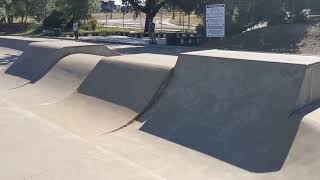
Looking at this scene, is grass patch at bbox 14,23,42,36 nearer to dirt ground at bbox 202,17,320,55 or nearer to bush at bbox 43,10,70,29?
bush at bbox 43,10,70,29

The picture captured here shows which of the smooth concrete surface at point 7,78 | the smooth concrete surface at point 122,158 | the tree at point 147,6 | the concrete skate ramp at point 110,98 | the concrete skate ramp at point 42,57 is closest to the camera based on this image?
the smooth concrete surface at point 122,158

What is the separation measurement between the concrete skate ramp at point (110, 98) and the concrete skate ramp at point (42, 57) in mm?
3929

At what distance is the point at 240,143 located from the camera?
23.8 ft

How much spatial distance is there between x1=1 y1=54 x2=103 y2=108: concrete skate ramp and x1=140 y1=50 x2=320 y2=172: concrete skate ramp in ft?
13.3

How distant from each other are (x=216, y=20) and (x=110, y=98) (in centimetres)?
1585

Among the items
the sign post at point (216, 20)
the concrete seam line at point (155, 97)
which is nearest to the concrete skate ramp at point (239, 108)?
the concrete seam line at point (155, 97)

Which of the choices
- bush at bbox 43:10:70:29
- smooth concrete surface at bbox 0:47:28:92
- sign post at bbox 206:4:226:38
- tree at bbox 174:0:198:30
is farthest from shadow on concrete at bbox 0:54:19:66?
bush at bbox 43:10:70:29

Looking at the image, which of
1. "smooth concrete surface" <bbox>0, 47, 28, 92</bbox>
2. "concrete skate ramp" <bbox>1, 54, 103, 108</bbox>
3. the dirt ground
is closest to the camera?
"concrete skate ramp" <bbox>1, 54, 103, 108</bbox>

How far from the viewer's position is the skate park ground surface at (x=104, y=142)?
6461mm

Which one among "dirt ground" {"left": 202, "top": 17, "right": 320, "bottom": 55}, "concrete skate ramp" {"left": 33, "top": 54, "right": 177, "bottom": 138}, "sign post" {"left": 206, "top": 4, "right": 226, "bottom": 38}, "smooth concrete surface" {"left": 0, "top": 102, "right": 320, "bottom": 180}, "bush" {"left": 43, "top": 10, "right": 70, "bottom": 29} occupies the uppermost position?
"bush" {"left": 43, "top": 10, "right": 70, "bottom": 29}

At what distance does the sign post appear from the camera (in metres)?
25.0

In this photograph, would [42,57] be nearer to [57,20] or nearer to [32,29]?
[57,20]

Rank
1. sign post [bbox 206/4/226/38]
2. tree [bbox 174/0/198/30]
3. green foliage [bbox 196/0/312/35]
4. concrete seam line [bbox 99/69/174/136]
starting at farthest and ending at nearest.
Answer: tree [bbox 174/0/198/30] < green foliage [bbox 196/0/312/35] < sign post [bbox 206/4/226/38] < concrete seam line [bbox 99/69/174/136]

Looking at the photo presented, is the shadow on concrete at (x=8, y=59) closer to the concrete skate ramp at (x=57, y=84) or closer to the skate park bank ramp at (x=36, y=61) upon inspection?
the skate park bank ramp at (x=36, y=61)
